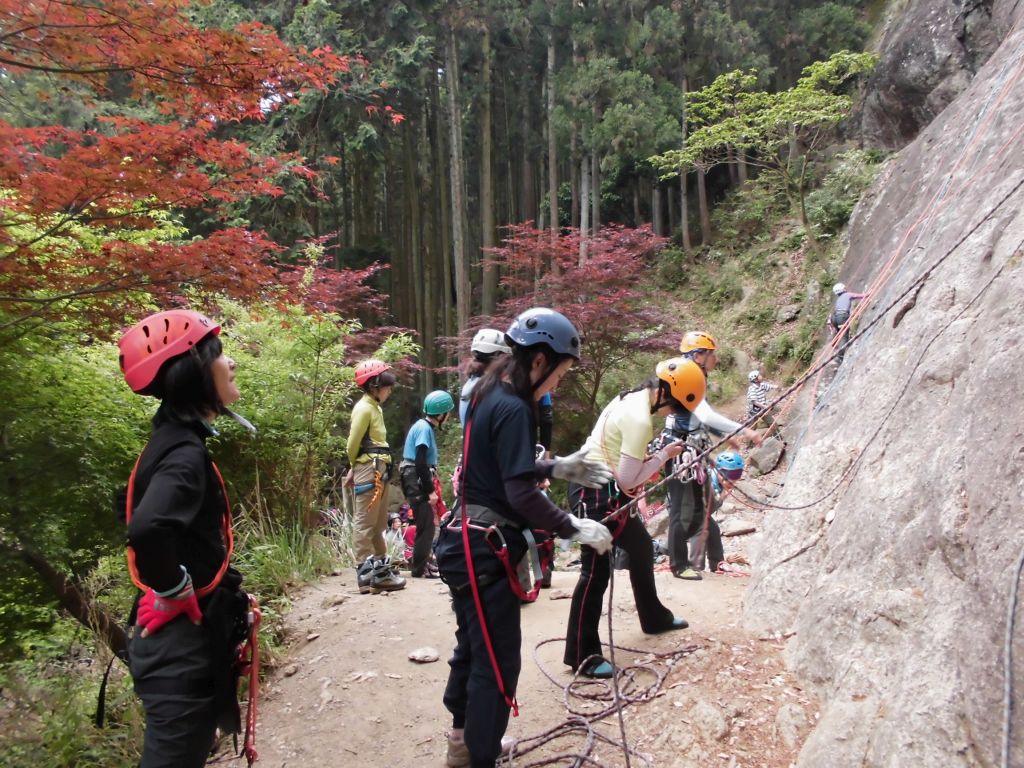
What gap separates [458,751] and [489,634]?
0.90m

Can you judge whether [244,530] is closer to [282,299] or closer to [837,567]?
[282,299]

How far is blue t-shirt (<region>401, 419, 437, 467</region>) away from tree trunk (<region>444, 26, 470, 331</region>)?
1158 centimetres

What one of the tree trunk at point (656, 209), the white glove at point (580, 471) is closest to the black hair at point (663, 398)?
the white glove at point (580, 471)

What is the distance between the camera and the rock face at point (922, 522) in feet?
6.32

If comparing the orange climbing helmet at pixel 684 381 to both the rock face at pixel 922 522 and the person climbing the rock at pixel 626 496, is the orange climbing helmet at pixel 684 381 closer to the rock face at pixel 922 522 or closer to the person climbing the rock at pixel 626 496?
the person climbing the rock at pixel 626 496

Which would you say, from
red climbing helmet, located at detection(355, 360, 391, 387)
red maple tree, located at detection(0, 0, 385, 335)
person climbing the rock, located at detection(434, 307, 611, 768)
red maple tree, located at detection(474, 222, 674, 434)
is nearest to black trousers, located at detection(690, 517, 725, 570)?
red climbing helmet, located at detection(355, 360, 391, 387)

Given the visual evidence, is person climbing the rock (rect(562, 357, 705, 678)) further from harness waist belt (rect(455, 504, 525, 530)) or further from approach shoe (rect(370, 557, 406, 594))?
approach shoe (rect(370, 557, 406, 594))

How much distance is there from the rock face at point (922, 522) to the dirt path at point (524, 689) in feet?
0.89

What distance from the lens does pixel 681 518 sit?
561 cm

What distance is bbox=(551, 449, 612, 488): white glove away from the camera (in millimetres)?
2877

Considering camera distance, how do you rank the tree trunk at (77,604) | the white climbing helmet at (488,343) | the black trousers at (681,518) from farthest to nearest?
the black trousers at (681,518), the white climbing helmet at (488,343), the tree trunk at (77,604)

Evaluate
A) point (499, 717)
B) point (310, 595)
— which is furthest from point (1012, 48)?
point (310, 595)

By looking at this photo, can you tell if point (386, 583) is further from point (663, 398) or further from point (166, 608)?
point (166, 608)

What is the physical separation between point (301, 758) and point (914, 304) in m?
4.57
